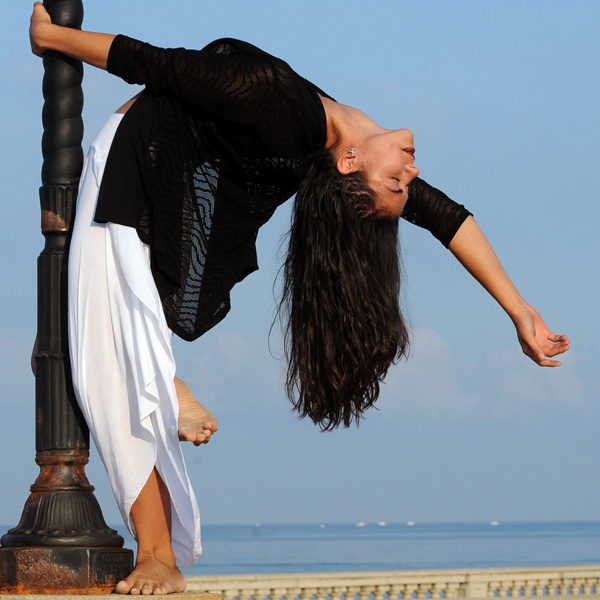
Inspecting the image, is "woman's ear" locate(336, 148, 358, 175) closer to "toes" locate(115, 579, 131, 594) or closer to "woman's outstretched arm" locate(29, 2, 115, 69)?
"woman's outstretched arm" locate(29, 2, 115, 69)

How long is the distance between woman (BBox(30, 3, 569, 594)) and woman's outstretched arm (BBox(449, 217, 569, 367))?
19 millimetres

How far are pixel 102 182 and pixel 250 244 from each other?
648mm

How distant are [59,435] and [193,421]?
0.50m

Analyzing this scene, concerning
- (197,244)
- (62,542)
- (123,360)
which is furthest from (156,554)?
(197,244)

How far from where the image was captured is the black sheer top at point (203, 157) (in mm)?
3623

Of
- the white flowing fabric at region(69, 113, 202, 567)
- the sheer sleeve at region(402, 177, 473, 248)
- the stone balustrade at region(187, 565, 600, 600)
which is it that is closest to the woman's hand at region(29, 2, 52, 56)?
the white flowing fabric at region(69, 113, 202, 567)

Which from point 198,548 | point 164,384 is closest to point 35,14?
A: point 164,384

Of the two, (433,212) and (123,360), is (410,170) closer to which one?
(433,212)

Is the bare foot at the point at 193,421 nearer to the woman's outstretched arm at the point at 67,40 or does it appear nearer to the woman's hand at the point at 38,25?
the woman's outstretched arm at the point at 67,40

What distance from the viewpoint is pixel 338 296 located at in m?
3.95

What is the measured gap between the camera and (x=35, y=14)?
3949mm

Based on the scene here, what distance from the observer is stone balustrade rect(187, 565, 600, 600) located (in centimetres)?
1073

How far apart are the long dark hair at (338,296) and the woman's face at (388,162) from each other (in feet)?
0.14

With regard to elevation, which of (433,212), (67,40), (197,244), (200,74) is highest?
(67,40)
